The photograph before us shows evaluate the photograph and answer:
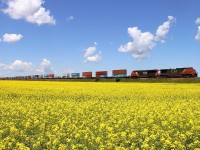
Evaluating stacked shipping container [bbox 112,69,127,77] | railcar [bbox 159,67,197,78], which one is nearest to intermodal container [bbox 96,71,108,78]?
stacked shipping container [bbox 112,69,127,77]

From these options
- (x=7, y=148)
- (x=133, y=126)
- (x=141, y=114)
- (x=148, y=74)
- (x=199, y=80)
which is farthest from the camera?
(x=148, y=74)

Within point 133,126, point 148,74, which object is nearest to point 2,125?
point 133,126

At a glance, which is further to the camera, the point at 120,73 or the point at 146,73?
the point at 120,73

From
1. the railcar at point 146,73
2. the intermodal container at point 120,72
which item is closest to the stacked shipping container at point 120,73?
the intermodal container at point 120,72

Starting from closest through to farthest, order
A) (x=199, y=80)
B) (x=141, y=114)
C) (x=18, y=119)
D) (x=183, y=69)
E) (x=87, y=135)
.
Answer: (x=87, y=135), (x=18, y=119), (x=141, y=114), (x=199, y=80), (x=183, y=69)

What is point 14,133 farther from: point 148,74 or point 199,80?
point 148,74

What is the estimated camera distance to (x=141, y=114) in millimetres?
14836

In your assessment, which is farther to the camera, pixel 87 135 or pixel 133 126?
pixel 133 126

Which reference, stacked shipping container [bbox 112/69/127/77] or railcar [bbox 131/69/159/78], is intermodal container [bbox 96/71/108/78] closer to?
stacked shipping container [bbox 112/69/127/77]

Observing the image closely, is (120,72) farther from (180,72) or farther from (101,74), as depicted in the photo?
(180,72)

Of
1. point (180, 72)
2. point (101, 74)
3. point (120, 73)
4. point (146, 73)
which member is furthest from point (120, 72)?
point (180, 72)

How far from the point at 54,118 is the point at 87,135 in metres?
4.11

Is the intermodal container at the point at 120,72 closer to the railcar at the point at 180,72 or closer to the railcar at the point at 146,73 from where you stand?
the railcar at the point at 146,73

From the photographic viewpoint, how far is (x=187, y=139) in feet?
36.2
